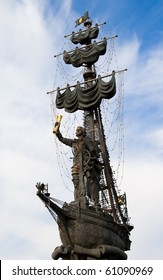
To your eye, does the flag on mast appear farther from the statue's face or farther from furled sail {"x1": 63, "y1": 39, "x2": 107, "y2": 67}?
the statue's face

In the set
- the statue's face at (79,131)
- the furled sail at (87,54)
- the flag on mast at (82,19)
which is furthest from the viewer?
the flag on mast at (82,19)

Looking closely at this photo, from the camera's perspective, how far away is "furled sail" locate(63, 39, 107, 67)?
24359 millimetres

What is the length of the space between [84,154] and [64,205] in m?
2.76

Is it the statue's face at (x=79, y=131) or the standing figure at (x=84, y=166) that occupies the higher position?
the statue's face at (x=79, y=131)

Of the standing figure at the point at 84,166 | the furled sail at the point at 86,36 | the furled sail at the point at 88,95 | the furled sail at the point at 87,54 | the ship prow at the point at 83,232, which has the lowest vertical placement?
the ship prow at the point at 83,232

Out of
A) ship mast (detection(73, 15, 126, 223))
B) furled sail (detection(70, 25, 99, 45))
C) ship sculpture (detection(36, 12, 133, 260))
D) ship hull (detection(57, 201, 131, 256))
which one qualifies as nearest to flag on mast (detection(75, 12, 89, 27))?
ship sculpture (detection(36, 12, 133, 260))

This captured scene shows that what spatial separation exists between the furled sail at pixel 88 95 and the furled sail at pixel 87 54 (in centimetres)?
175

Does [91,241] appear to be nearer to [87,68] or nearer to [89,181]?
[89,181]

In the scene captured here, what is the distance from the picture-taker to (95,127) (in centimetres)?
2359

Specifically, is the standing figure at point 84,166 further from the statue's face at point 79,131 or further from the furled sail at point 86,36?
the furled sail at point 86,36

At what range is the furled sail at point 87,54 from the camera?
2436 cm

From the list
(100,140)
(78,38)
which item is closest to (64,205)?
(100,140)

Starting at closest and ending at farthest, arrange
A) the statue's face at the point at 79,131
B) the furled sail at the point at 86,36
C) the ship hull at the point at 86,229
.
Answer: the ship hull at the point at 86,229 → the statue's face at the point at 79,131 → the furled sail at the point at 86,36

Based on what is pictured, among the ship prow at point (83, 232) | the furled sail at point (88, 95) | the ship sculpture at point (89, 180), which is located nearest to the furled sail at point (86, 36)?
the ship sculpture at point (89, 180)
